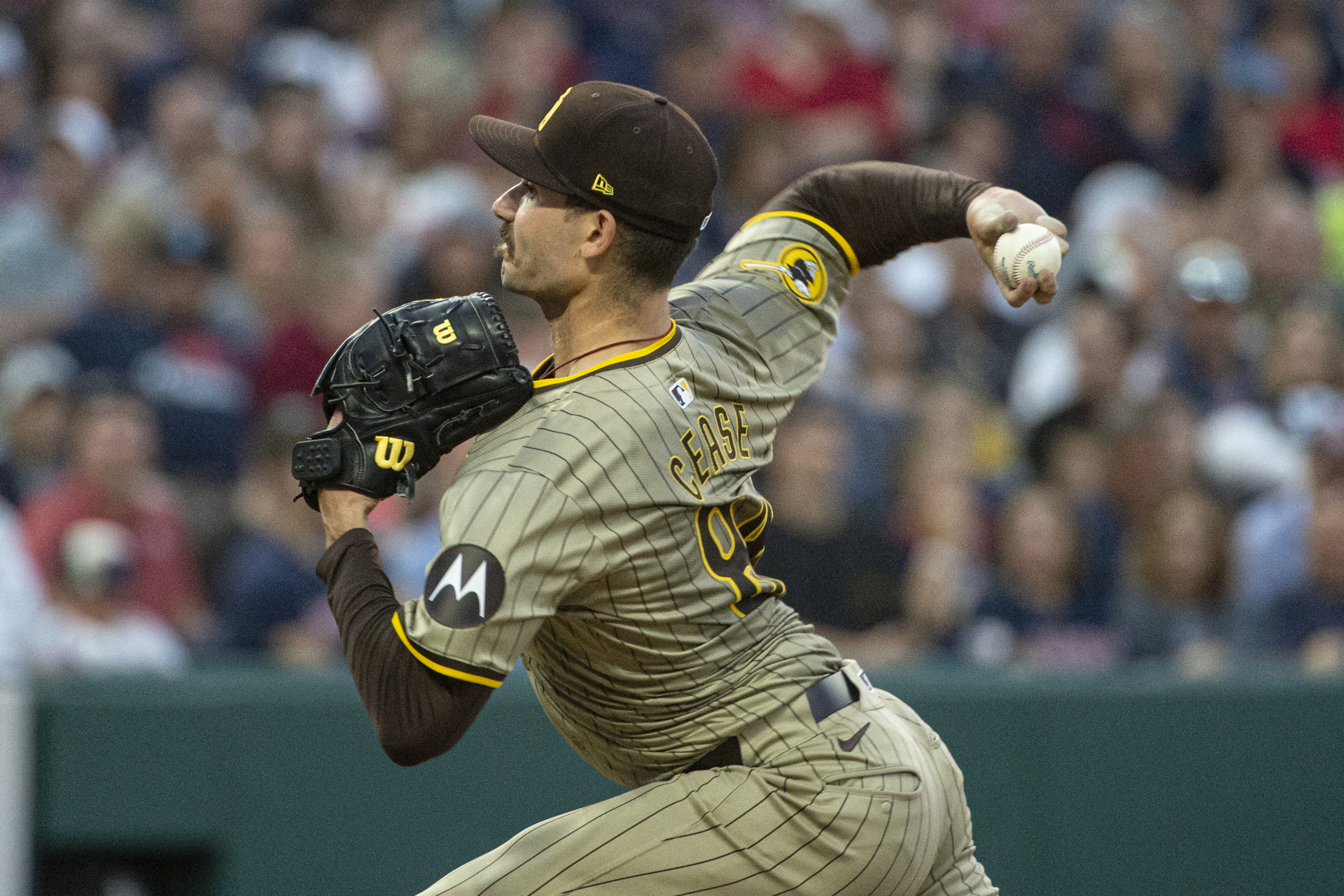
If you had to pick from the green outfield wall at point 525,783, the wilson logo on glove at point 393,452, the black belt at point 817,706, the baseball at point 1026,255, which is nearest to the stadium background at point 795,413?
the green outfield wall at point 525,783

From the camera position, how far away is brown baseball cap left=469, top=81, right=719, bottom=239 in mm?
2844

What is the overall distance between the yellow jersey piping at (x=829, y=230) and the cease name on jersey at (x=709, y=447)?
0.63 m

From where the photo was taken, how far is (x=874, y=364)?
7.67 m

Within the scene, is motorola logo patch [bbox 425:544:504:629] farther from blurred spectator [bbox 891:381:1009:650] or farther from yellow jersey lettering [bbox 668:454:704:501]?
blurred spectator [bbox 891:381:1009:650]

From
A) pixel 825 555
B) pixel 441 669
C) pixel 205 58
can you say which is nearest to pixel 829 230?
pixel 441 669

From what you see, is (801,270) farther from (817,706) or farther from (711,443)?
(817,706)

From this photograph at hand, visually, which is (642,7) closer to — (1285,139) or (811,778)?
(1285,139)

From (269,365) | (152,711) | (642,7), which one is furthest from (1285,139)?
(152,711)

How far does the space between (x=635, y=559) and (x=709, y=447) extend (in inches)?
11.1

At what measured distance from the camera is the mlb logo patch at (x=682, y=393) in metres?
2.88

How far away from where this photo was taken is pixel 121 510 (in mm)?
6051

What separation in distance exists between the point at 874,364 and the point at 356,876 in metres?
3.77

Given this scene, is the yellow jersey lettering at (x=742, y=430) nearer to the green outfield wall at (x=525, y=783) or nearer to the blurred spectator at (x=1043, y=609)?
the green outfield wall at (x=525, y=783)

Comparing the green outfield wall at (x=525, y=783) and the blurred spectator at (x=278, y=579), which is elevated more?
the blurred spectator at (x=278, y=579)
